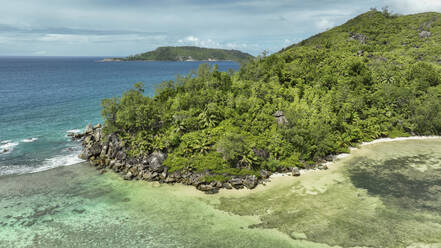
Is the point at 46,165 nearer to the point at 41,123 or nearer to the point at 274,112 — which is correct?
the point at 41,123

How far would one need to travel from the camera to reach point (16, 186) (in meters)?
40.7

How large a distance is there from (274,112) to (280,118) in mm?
2439

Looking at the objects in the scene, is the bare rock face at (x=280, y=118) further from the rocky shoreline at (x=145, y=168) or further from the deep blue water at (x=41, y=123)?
the deep blue water at (x=41, y=123)

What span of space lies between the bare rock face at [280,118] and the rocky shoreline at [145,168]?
1102 cm

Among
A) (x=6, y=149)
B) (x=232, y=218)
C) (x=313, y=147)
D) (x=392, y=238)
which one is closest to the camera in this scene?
(x=392, y=238)

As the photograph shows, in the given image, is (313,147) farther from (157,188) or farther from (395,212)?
(157,188)

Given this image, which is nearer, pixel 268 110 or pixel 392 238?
pixel 392 238

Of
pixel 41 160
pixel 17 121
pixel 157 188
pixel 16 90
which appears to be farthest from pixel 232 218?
pixel 16 90

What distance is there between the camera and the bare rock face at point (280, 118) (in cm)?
5182

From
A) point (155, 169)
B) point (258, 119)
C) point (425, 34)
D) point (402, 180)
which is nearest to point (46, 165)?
point (155, 169)

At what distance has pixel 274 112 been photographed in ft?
179

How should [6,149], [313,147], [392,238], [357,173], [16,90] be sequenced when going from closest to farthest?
[392,238]
[357,173]
[313,147]
[6,149]
[16,90]

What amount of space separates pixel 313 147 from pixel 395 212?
56.7ft

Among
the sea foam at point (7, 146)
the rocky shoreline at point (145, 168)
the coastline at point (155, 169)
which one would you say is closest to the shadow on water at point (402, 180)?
the coastline at point (155, 169)
